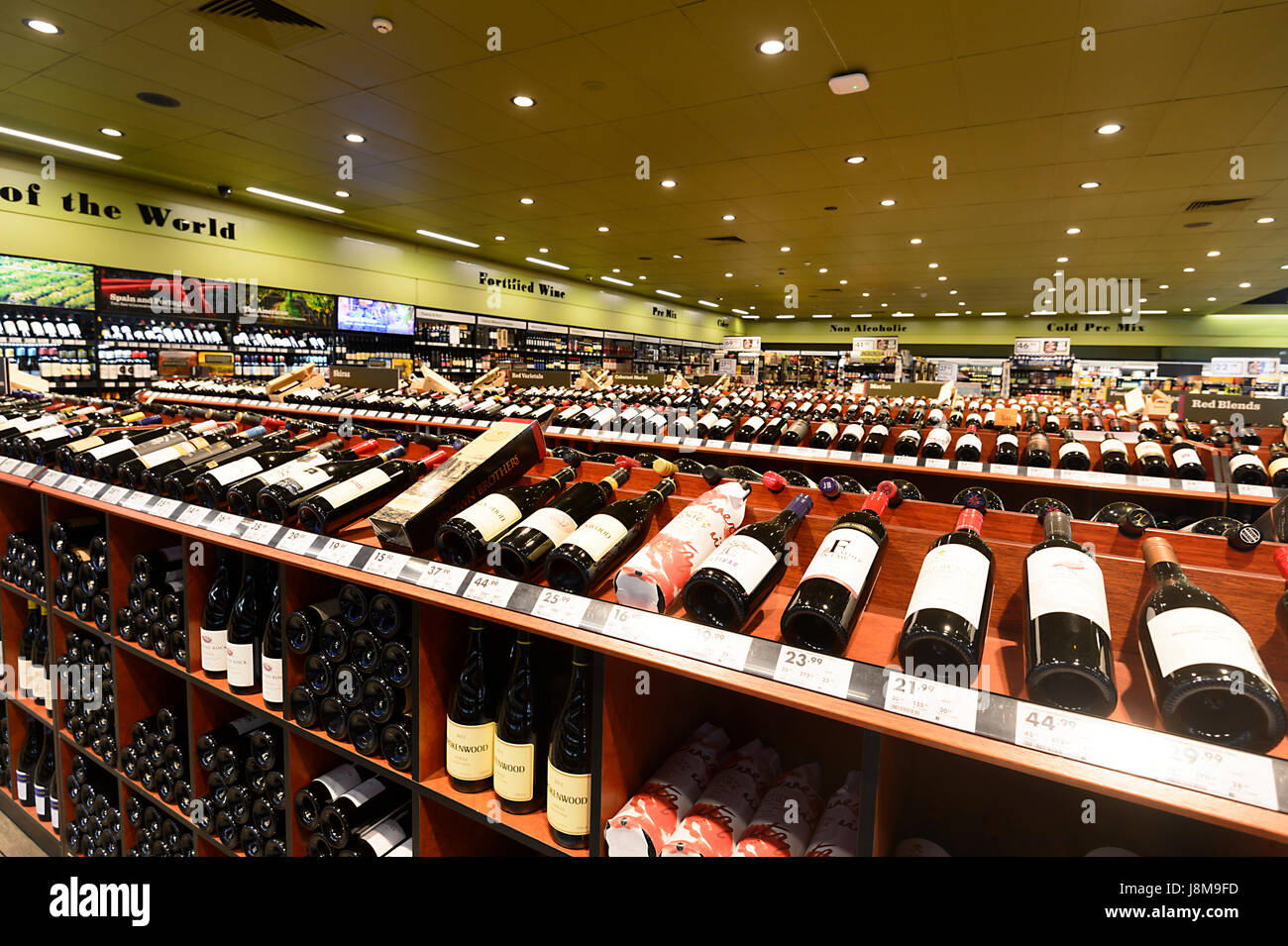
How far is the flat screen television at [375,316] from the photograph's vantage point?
10445 mm

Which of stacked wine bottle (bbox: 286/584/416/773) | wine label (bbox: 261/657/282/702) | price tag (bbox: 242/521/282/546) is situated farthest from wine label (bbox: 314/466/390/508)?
wine label (bbox: 261/657/282/702)

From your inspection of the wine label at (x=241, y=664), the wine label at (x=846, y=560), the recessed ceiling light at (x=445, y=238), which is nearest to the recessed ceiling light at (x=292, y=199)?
the recessed ceiling light at (x=445, y=238)

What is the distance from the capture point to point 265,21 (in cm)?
391

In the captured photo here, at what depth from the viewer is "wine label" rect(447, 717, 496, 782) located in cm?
125

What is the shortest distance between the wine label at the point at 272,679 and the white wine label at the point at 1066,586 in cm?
152

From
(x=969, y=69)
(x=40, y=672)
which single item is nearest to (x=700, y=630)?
(x=40, y=672)

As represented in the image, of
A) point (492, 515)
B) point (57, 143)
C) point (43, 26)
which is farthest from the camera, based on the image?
point (57, 143)

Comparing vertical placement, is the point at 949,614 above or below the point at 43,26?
below

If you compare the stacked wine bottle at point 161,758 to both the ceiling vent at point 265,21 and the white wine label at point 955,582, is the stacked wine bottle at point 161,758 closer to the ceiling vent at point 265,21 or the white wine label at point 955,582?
the white wine label at point 955,582

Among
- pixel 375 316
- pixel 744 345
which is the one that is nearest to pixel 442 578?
pixel 375 316

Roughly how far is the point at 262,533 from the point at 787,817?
123cm

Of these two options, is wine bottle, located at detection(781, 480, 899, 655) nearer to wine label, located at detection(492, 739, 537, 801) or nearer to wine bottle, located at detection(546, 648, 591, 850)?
wine bottle, located at detection(546, 648, 591, 850)

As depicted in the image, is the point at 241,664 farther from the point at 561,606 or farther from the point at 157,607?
the point at 561,606
